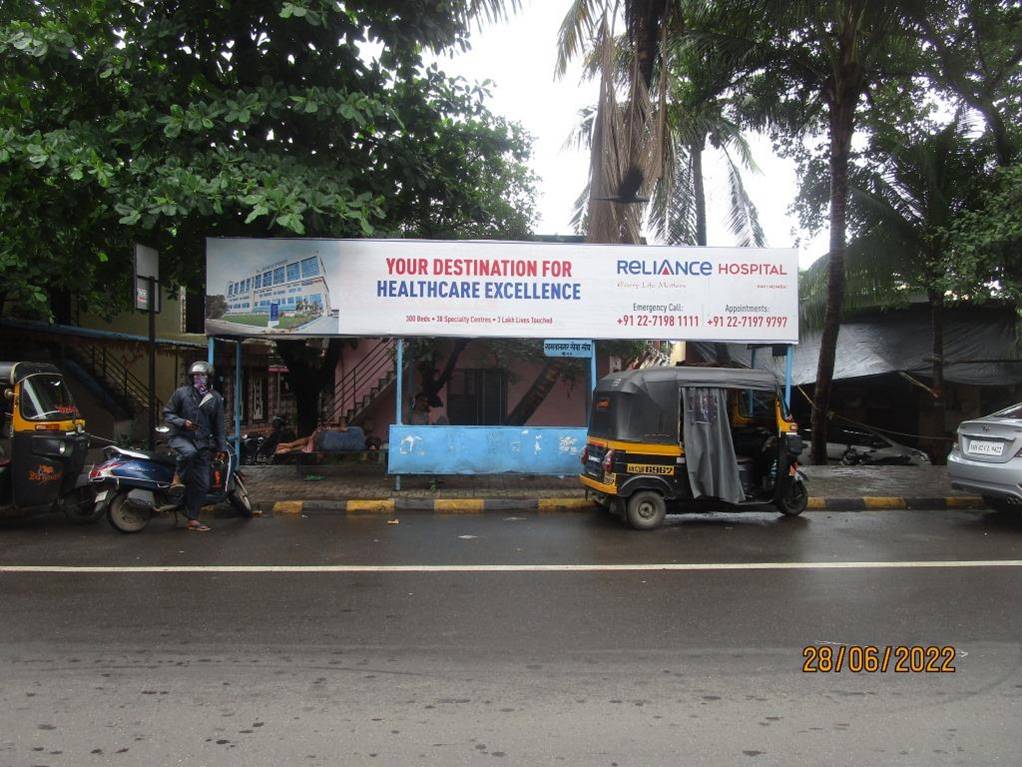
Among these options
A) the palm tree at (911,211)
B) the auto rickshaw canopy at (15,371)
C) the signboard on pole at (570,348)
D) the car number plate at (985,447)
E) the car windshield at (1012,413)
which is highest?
the palm tree at (911,211)

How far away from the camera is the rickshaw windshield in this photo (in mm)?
7914

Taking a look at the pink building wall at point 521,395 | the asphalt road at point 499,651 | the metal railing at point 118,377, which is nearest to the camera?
the asphalt road at point 499,651

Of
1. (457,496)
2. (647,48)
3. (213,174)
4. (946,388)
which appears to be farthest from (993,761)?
(946,388)

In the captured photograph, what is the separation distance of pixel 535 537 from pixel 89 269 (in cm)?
861

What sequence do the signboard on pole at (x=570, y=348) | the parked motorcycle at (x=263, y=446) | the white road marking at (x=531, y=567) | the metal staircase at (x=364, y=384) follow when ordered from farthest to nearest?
1. the metal staircase at (x=364, y=384)
2. the parked motorcycle at (x=263, y=446)
3. the signboard on pole at (x=570, y=348)
4. the white road marking at (x=531, y=567)

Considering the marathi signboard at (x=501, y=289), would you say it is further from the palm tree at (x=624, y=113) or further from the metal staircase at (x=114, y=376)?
the metal staircase at (x=114, y=376)

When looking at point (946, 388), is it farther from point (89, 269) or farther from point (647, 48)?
point (89, 269)

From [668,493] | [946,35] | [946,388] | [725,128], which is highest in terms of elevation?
[946,35]

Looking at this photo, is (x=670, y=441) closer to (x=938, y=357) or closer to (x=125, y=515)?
(x=125, y=515)

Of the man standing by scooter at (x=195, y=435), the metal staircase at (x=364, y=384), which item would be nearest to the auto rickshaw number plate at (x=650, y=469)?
the man standing by scooter at (x=195, y=435)

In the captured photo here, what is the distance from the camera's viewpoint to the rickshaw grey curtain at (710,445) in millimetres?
8391

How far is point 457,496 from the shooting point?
10.3 metres

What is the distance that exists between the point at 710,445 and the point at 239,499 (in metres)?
5.56

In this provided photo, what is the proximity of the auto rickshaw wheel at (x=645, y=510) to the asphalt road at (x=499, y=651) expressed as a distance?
27.7 inches
